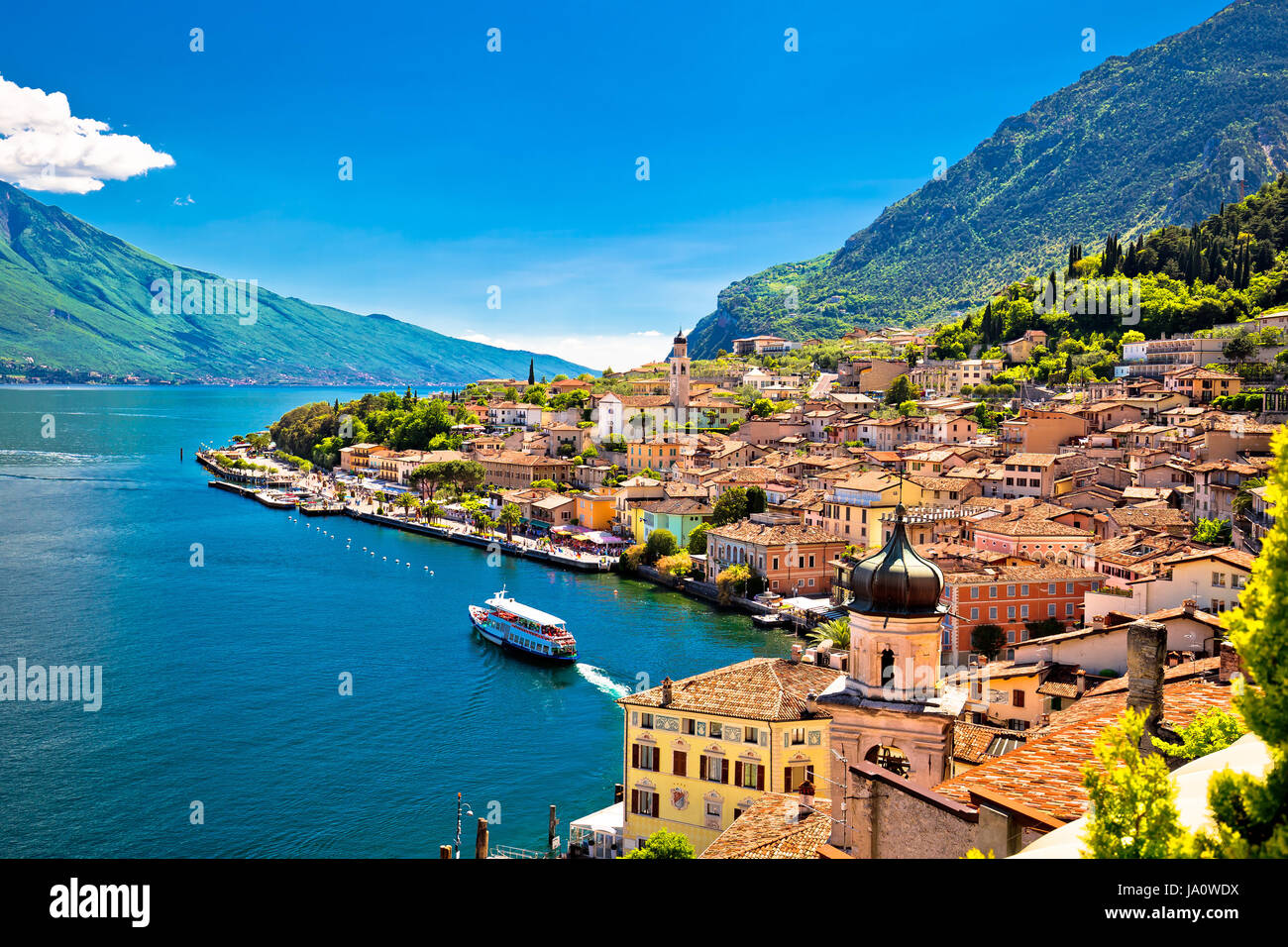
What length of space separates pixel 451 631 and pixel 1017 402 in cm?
5722

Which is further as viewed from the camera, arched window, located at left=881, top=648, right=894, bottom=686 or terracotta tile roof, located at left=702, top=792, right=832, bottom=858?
terracotta tile roof, located at left=702, top=792, right=832, bottom=858

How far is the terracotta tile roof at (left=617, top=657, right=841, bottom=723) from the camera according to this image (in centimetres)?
2173

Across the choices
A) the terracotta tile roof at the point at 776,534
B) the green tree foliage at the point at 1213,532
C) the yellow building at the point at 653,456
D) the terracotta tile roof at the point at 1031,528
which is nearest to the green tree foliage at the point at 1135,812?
the green tree foliage at the point at 1213,532

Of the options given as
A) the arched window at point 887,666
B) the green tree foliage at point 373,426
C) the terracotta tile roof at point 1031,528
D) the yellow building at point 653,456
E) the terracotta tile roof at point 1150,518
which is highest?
the green tree foliage at point 373,426

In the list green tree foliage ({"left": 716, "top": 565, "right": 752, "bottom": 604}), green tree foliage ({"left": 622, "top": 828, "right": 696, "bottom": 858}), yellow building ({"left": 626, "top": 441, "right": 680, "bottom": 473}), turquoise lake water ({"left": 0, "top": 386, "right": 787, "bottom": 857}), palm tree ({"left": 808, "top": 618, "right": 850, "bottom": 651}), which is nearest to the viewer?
green tree foliage ({"left": 622, "top": 828, "right": 696, "bottom": 858})

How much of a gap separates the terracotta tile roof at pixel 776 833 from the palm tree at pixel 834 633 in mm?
17791

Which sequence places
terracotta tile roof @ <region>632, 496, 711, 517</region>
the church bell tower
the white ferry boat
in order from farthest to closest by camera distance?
the church bell tower < terracotta tile roof @ <region>632, 496, 711, 517</region> < the white ferry boat

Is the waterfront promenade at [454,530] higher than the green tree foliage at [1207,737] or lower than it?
lower

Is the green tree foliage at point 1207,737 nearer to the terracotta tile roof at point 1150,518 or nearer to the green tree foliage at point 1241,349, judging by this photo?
the terracotta tile roof at point 1150,518

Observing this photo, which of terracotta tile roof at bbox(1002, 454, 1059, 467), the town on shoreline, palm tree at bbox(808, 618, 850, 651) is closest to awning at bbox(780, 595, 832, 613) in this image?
the town on shoreline

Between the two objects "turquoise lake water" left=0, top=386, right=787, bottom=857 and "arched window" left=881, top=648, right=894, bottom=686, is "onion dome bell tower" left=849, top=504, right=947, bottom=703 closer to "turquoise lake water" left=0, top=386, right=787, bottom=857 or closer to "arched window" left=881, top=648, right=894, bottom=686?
"arched window" left=881, top=648, right=894, bottom=686

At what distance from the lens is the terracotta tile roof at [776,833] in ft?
45.7

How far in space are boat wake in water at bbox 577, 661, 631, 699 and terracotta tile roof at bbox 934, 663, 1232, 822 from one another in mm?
19362
